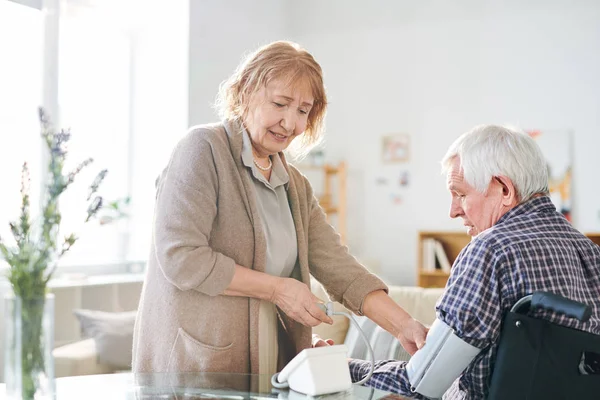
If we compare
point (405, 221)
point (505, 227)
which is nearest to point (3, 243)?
point (505, 227)

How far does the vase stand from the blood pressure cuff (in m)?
0.73

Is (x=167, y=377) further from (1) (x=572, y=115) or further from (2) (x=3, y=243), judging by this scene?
(1) (x=572, y=115)

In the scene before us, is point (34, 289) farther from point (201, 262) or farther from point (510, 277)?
point (510, 277)

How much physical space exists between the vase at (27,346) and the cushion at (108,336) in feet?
7.06

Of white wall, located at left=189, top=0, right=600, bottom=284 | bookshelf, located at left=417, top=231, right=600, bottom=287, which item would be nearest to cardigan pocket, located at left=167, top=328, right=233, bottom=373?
white wall, located at left=189, top=0, right=600, bottom=284

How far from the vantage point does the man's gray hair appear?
4.78 feet

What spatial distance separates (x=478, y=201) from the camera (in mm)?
1520

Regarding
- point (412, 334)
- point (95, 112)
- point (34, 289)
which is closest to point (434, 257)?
point (95, 112)

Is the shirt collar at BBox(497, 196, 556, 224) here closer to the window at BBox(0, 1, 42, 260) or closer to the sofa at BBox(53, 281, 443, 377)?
the sofa at BBox(53, 281, 443, 377)

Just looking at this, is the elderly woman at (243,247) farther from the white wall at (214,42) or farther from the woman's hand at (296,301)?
the white wall at (214,42)

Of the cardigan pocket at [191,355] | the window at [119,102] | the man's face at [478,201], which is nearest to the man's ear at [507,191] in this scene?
the man's face at [478,201]

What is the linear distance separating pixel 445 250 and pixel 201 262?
406cm

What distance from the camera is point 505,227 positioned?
1370 mm

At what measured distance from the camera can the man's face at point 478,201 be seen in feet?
4.88
